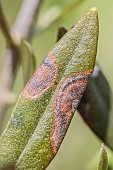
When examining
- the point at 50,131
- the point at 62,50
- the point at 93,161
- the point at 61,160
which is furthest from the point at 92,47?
the point at 61,160

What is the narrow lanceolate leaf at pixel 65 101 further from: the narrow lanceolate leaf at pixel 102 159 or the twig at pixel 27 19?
the twig at pixel 27 19

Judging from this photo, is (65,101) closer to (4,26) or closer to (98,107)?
(98,107)

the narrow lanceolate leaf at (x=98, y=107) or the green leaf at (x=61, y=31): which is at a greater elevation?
the green leaf at (x=61, y=31)

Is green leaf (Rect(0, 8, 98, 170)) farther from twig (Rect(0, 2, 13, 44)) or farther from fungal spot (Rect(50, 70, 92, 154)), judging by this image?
twig (Rect(0, 2, 13, 44))

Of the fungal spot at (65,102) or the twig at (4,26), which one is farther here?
the twig at (4,26)

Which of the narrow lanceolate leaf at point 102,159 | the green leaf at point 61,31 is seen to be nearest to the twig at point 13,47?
the green leaf at point 61,31

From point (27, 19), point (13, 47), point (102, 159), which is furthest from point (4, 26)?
point (102, 159)

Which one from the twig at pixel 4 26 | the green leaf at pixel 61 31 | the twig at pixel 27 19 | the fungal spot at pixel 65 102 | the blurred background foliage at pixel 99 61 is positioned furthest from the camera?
the blurred background foliage at pixel 99 61

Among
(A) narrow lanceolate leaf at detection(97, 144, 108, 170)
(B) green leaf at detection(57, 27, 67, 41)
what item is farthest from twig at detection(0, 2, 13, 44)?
(A) narrow lanceolate leaf at detection(97, 144, 108, 170)

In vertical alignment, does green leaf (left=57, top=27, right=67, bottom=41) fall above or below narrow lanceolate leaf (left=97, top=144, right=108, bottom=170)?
above
